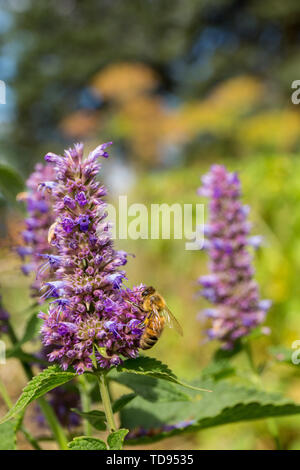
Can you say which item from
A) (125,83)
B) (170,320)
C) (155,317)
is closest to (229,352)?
(170,320)

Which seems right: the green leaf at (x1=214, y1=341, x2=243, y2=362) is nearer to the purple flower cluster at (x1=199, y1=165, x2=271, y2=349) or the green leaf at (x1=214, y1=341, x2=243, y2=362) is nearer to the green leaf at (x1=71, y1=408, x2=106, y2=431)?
the purple flower cluster at (x1=199, y1=165, x2=271, y2=349)

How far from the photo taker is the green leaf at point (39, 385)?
1.04 meters

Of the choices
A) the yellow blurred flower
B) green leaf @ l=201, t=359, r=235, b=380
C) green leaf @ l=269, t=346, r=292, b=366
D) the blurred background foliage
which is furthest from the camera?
the yellow blurred flower

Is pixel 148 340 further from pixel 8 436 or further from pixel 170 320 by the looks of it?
pixel 8 436

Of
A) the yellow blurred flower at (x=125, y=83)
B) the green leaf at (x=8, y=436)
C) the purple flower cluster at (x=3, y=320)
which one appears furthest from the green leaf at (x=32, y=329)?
the yellow blurred flower at (x=125, y=83)

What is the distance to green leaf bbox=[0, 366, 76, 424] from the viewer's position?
1.04m

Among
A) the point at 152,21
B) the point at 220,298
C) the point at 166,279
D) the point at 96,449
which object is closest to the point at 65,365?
the point at 96,449

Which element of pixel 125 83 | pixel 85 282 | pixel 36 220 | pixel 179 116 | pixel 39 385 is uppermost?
pixel 125 83

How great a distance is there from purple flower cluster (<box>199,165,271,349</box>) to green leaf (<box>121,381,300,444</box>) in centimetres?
36

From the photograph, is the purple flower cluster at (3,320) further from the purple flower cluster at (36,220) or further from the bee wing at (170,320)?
the bee wing at (170,320)

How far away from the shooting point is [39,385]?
1070mm

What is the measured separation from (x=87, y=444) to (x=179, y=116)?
17.6 metres

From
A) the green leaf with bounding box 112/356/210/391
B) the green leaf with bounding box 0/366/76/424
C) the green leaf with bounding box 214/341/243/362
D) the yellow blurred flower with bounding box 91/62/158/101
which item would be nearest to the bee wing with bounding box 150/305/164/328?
the green leaf with bounding box 112/356/210/391

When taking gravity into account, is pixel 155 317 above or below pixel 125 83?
below
